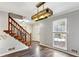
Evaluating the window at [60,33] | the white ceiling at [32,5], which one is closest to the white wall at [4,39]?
the white ceiling at [32,5]

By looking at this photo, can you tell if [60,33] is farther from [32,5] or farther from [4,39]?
[4,39]

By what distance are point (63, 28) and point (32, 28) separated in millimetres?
5842

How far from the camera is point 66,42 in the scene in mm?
4762

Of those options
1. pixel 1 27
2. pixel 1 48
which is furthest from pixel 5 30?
pixel 1 48

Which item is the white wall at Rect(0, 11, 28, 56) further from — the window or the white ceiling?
the window

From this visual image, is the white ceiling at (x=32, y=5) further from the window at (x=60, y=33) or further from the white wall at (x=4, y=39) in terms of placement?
the window at (x=60, y=33)

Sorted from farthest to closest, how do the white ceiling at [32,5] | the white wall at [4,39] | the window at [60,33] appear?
the window at [60,33], the white wall at [4,39], the white ceiling at [32,5]

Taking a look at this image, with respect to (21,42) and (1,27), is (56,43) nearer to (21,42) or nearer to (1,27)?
(21,42)

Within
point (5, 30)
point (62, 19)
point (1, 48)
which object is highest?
point (62, 19)

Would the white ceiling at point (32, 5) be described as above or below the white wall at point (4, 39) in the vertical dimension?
above

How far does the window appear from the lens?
4995 millimetres

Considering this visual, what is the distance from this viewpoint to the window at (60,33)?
4995 millimetres

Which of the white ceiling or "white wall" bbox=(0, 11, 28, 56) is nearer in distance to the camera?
the white ceiling

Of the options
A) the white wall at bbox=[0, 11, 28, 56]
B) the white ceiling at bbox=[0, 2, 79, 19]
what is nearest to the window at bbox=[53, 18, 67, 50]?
the white ceiling at bbox=[0, 2, 79, 19]
